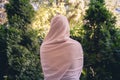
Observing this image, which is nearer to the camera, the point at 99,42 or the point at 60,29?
the point at 60,29

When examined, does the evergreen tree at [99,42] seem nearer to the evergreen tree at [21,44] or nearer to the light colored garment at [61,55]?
the evergreen tree at [21,44]

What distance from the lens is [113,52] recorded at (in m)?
4.51

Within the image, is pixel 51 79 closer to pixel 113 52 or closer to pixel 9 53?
pixel 113 52

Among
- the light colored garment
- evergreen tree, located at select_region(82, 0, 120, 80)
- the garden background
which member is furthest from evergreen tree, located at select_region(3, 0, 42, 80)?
the light colored garment

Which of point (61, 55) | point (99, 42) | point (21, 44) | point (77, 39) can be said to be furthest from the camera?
point (21, 44)

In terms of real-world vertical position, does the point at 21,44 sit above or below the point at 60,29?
below

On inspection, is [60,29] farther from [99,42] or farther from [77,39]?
[77,39]

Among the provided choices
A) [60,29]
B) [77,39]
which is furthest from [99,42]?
[60,29]

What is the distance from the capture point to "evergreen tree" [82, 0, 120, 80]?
4.49m

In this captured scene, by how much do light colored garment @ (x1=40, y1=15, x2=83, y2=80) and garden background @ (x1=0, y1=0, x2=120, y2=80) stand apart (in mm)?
1181

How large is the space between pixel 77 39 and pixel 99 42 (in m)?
0.53

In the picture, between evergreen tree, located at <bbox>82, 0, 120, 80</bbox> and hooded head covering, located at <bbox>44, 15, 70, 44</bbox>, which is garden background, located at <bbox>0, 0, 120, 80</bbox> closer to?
evergreen tree, located at <bbox>82, 0, 120, 80</bbox>

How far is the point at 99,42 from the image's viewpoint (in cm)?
454

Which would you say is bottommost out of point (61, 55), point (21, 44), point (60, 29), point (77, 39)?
point (21, 44)
